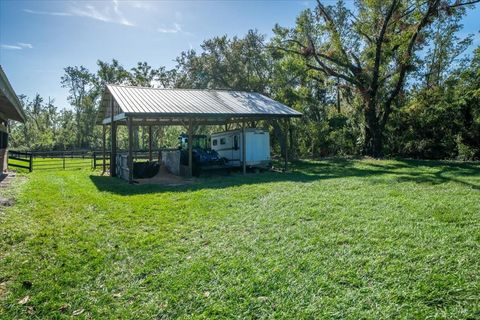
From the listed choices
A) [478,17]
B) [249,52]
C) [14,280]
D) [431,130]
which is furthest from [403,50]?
[14,280]

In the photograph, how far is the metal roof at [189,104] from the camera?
39.9 ft

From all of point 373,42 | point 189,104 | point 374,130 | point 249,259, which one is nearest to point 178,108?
point 189,104

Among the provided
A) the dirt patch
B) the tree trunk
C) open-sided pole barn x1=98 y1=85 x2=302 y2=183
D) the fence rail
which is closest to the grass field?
the dirt patch

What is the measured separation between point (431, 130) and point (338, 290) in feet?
58.6

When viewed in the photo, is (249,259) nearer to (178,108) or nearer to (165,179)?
→ (165,179)

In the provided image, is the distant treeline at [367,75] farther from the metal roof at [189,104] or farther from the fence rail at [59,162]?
the metal roof at [189,104]

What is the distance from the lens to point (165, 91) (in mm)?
15789

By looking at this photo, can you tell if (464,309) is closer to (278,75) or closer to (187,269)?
(187,269)

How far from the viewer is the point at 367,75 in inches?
762

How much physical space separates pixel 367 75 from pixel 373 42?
6.13 ft

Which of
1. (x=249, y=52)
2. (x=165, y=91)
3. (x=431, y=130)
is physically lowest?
(x=431, y=130)

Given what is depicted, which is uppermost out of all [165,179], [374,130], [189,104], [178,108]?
[189,104]

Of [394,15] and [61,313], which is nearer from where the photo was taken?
[61,313]

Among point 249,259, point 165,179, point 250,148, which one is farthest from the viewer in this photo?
point 250,148
